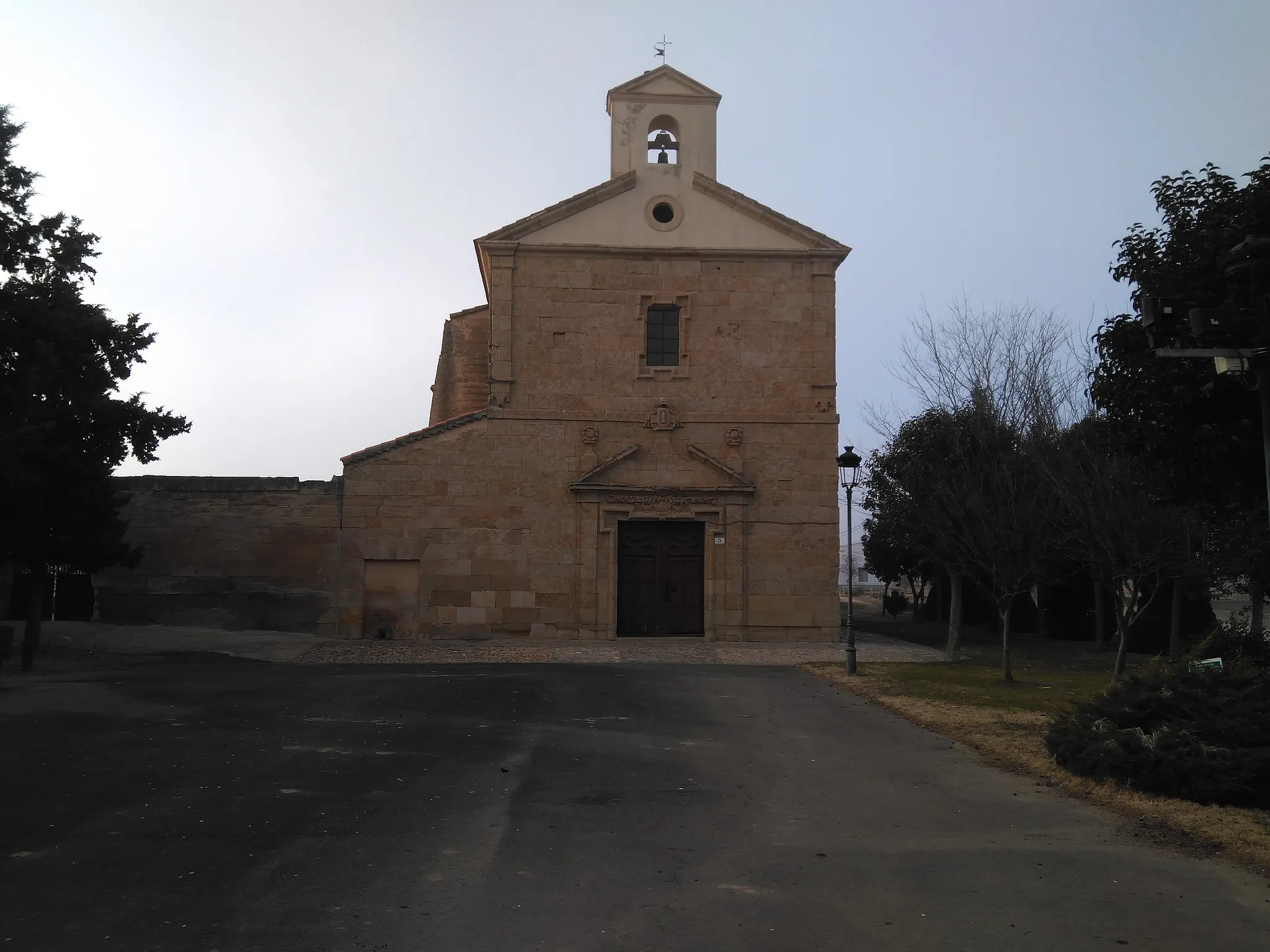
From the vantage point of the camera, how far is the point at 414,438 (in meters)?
23.6

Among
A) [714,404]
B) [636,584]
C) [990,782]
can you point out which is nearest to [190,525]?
[636,584]

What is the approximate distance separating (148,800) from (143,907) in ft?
8.60

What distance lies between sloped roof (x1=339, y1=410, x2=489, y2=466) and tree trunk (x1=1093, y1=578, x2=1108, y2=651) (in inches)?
586

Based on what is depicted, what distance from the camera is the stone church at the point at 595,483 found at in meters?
23.1

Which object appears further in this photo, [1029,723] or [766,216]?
[766,216]

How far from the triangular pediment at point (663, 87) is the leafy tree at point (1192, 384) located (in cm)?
1773

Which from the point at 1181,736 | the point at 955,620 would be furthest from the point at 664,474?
the point at 1181,736

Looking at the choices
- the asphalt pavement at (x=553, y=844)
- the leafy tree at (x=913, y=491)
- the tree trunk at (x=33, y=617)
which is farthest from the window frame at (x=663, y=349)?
the asphalt pavement at (x=553, y=844)

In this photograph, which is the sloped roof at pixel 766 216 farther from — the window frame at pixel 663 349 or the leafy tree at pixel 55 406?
the leafy tree at pixel 55 406

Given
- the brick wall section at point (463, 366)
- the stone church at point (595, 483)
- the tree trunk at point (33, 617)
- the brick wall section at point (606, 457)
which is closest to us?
the tree trunk at point (33, 617)

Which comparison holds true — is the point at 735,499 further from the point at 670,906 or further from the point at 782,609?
the point at 670,906

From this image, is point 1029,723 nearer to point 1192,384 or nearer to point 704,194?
point 1192,384

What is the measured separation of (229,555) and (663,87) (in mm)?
15295

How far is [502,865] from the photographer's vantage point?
6.22 metres
